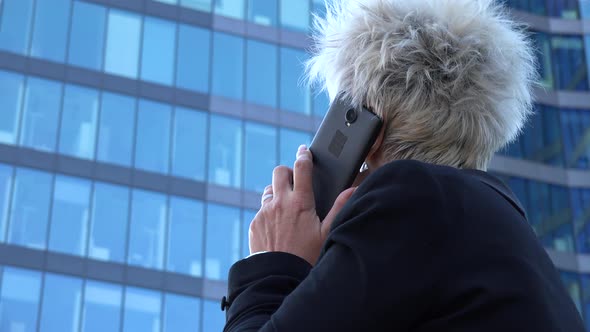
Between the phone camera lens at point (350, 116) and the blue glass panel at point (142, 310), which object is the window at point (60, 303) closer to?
the blue glass panel at point (142, 310)

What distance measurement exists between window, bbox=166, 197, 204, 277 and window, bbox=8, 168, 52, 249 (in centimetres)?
319

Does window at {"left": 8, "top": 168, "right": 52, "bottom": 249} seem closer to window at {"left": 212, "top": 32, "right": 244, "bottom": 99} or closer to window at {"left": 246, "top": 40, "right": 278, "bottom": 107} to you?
window at {"left": 212, "top": 32, "right": 244, "bottom": 99}

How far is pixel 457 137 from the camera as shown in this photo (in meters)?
2.42

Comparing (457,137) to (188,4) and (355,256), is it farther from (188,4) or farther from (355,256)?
(188,4)

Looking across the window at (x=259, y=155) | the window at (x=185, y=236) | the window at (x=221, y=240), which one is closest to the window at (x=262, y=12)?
the window at (x=259, y=155)

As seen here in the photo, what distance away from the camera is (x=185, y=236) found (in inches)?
1151

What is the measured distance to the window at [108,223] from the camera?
27859mm

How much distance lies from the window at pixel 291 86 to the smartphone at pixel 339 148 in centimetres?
2892

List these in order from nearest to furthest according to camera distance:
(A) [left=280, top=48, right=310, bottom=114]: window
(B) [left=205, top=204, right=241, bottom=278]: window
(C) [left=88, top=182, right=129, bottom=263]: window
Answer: (C) [left=88, top=182, right=129, bottom=263]: window, (B) [left=205, top=204, right=241, bottom=278]: window, (A) [left=280, top=48, right=310, bottom=114]: window

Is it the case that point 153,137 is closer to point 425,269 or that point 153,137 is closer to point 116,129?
point 116,129

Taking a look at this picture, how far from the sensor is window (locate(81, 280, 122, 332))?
27016mm

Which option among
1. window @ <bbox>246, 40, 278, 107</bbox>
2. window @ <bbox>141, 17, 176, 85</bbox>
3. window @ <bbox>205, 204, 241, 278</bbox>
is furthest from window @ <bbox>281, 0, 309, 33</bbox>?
window @ <bbox>205, 204, 241, 278</bbox>

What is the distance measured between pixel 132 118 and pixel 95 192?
2.43 m

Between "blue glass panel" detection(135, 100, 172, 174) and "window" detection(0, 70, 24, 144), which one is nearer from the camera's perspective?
"window" detection(0, 70, 24, 144)
